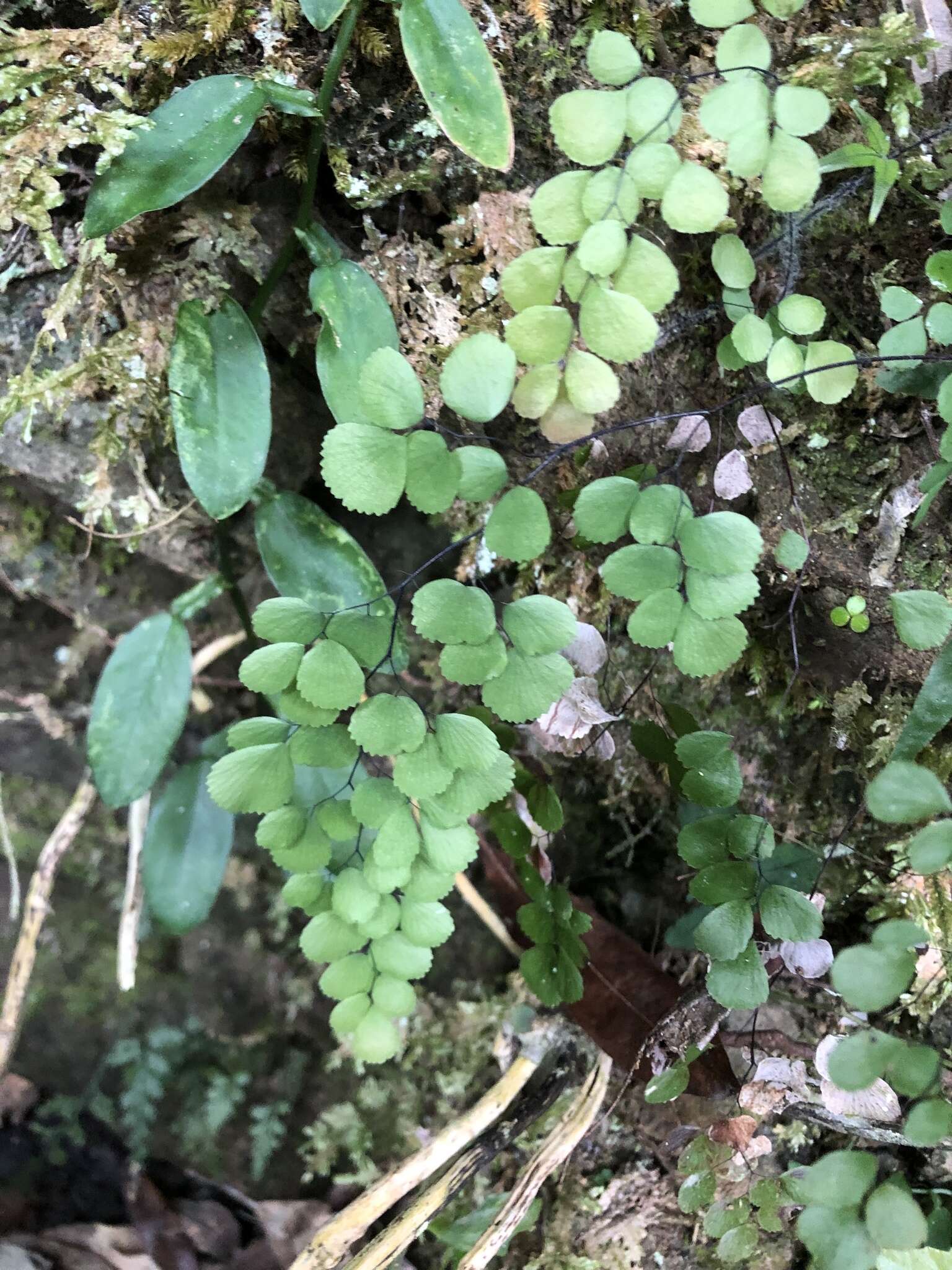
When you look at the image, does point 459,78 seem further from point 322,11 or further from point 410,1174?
point 410,1174

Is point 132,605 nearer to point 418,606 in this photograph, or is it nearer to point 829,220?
point 418,606

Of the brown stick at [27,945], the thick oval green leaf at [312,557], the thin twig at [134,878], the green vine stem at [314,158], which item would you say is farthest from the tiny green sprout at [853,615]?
the brown stick at [27,945]

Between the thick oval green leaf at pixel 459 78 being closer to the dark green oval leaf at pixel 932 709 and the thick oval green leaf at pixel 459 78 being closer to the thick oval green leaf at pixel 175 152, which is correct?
the thick oval green leaf at pixel 175 152

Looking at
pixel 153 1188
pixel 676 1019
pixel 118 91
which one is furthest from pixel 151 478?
pixel 153 1188

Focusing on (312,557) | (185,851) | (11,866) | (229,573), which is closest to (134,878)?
(185,851)

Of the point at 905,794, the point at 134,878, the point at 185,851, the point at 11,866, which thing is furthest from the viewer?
the point at 11,866

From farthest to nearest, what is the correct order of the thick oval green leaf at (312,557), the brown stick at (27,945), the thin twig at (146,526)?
the brown stick at (27,945), the thin twig at (146,526), the thick oval green leaf at (312,557)

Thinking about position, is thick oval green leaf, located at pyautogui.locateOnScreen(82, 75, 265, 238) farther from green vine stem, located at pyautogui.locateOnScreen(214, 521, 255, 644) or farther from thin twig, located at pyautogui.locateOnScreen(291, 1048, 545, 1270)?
thin twig, located at pyautogui.locateOnScreen(291, 1048, 545, 1270)
